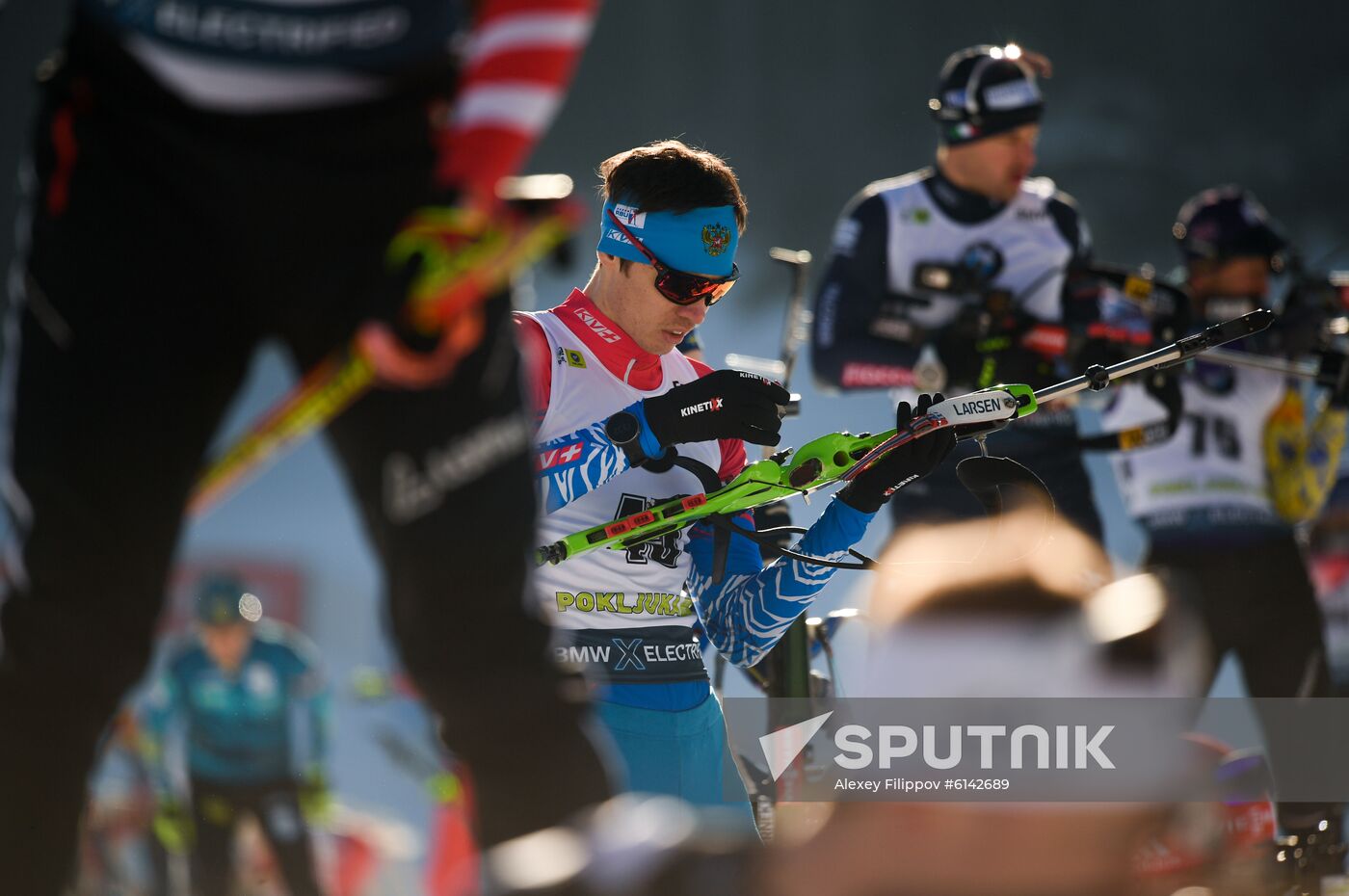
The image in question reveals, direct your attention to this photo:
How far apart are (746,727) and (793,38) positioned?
2949mm

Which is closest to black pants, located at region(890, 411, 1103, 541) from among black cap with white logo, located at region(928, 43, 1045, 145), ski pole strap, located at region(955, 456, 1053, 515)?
black cap with white logo, located at region(928, 43, 1045, 145)

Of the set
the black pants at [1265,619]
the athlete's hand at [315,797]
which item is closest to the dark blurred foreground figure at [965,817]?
the black pants at [1265,619]

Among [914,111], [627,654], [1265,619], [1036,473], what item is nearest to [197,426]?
[627,654]

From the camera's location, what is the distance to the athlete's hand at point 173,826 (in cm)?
569

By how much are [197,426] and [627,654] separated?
4.36 ft

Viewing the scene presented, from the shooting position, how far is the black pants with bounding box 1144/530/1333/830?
494cm

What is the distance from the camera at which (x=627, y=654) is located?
298 centimetres

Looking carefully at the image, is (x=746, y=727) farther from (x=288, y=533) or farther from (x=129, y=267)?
(x=129, y=267)

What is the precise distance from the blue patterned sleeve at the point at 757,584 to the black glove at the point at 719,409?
244 mm

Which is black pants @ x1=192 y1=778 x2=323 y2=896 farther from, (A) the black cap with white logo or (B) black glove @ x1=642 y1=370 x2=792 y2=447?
(A) the black cap with white logo

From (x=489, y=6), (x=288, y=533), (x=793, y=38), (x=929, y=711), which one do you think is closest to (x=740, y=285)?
(x=793, y=38)

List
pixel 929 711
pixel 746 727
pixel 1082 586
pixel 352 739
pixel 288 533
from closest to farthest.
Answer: pixel 1082 586 < pixel 929 711 < pixel 746 727 < pixel 288 533 < pixel 352 739

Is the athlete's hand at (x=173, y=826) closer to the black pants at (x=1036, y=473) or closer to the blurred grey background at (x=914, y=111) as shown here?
the blurred grey background at (x=914, y=111)

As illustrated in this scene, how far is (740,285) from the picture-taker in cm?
557
